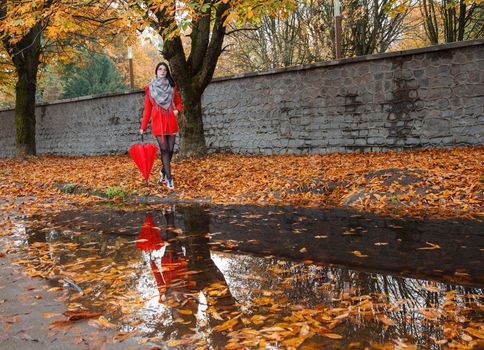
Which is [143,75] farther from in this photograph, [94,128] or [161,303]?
[161,303]

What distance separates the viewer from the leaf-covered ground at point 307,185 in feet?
19.8

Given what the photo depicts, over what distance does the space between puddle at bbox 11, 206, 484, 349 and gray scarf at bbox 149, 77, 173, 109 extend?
3136mm

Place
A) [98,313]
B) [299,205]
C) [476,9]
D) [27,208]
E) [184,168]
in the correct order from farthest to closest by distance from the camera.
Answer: [476,9]
[184,168]
[27,208]
[299,205]
[98,313]

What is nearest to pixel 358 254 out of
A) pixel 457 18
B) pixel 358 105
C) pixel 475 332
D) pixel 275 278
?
pixel 275 278

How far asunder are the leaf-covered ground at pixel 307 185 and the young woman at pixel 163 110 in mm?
749

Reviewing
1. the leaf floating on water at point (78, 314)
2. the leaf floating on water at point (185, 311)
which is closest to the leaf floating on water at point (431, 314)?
the leaf floating on water at point (185, 311)

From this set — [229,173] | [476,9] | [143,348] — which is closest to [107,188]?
[229,173]

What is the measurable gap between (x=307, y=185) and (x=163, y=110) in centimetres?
301

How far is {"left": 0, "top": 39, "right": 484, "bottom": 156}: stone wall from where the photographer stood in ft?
34.0

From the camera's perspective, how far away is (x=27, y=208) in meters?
7.10

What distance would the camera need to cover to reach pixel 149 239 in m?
4.73

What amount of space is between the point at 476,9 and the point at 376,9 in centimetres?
362

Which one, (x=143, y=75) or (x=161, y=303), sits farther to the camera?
(x=143, y=75)

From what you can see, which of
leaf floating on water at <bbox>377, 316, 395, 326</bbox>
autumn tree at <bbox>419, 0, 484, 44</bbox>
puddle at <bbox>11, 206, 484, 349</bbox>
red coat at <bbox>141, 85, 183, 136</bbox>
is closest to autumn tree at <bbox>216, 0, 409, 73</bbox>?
autumn tree at <bbox>419, 0, 484, 44</bbox>
